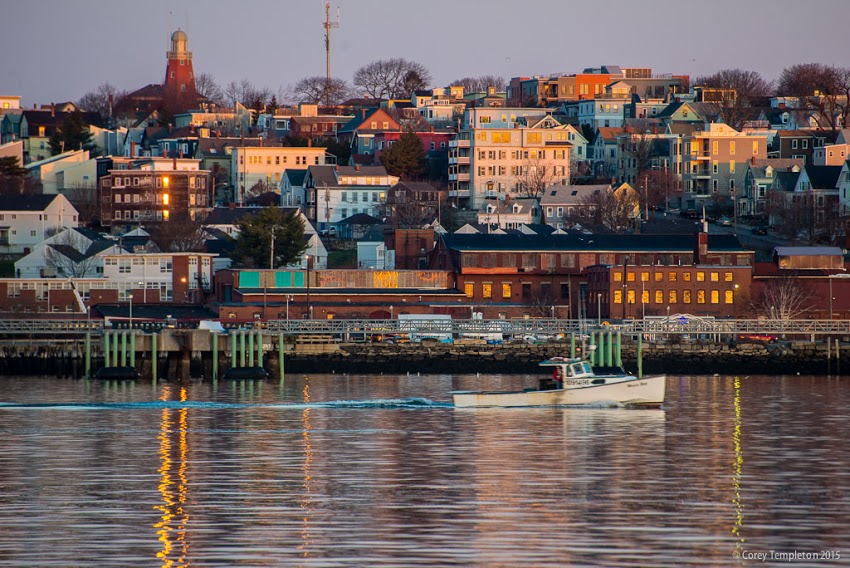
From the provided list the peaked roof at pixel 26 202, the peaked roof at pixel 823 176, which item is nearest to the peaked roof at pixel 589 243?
the peaked roof at pixel 823 176

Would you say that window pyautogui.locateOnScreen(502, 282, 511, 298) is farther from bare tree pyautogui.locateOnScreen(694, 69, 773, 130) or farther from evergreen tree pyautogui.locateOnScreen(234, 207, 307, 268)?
bare tree pyautogui.locateOnScreen(694, 69, 773, 130)

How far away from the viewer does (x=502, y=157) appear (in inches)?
5763

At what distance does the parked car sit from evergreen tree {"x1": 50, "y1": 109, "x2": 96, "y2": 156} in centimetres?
9475

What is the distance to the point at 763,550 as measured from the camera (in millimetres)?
30234

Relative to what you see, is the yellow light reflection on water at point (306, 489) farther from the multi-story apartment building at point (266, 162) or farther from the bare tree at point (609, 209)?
the multi-story apartment building at point (266, 162)

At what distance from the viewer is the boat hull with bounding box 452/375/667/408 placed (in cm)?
5941

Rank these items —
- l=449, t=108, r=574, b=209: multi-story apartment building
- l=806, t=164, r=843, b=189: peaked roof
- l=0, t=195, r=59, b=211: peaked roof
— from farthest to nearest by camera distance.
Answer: l=449, t=108, r=574, b=209: multi-story apartment building → l=806, t=164, r=843, b=189: peaked roof → l=0, t=195, r=59, b=211: peaked roof

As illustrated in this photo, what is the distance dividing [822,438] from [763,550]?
69.9 ft

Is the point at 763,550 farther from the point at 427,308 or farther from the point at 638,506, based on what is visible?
the point at 427,308

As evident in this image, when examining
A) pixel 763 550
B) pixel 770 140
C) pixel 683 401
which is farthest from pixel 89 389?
pixel 770 140

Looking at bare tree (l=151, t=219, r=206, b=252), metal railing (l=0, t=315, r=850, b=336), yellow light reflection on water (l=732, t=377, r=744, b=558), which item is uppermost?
bare tree (l=151, t=219, r=206, b=252)

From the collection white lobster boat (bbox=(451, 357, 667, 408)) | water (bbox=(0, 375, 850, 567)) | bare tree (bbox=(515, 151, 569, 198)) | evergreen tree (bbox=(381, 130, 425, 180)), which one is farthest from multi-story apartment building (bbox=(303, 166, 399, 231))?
white lobster boat (bbox=(451, 357, 667, 408))

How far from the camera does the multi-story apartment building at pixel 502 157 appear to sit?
144875 mm

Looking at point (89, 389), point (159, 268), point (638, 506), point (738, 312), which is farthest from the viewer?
point (159, 268)
